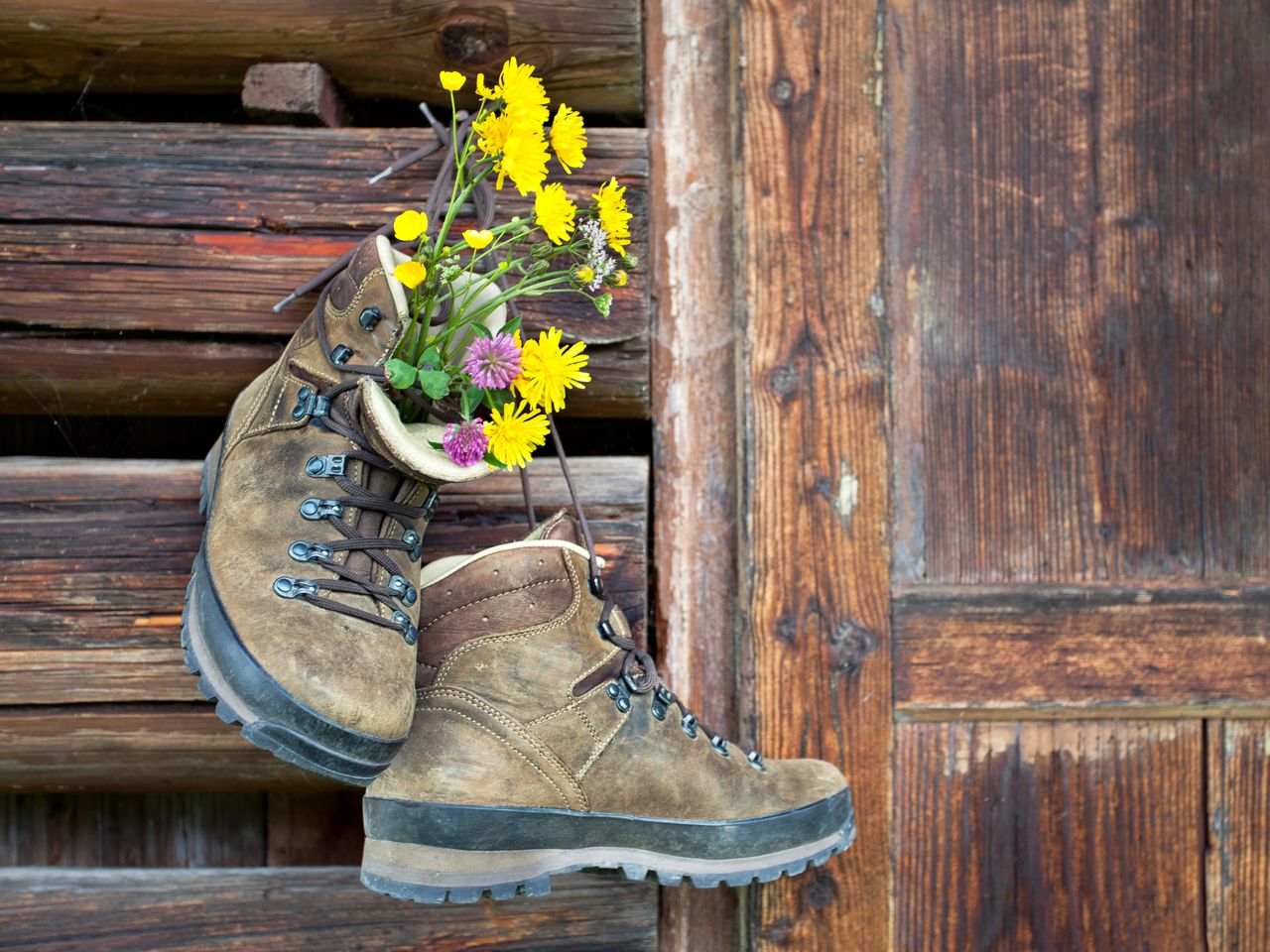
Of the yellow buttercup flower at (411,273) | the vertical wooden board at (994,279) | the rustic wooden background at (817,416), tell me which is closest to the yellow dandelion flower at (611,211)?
the yellow buttercup flower at (411,273)

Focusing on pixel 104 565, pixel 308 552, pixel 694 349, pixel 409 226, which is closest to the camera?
pixel 409 226

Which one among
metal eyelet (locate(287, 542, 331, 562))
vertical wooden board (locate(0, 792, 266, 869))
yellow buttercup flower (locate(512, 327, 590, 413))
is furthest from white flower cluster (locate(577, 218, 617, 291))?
vertical wooden board (locate(0, 792, 266, 869))

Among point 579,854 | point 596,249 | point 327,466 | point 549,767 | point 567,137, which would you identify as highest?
point 567,137

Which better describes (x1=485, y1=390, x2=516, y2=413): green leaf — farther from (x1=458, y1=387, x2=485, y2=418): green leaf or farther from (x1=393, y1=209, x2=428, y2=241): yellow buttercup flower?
(x1=393, y1=209, x2=428, y2=241): yellow buttercup flower

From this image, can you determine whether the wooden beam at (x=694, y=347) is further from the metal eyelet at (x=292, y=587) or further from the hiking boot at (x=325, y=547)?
the metal eyelet at (x=292, y=587)

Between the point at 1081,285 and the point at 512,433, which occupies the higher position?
the point at 1081,285

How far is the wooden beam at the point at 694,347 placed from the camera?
1363 mm

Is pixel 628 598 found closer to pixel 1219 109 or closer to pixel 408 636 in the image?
pixel 408 636

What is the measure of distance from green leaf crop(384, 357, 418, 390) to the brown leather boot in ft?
0.82

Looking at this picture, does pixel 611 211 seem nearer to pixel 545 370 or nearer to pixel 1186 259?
pixel 545 370

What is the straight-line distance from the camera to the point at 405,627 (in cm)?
105

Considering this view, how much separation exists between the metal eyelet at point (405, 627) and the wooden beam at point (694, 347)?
41 cm

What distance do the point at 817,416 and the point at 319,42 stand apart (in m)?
0.89

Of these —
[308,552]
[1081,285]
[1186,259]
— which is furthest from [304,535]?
[1186,259]
